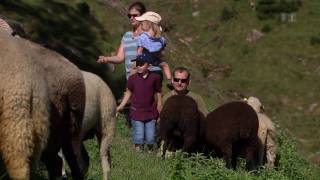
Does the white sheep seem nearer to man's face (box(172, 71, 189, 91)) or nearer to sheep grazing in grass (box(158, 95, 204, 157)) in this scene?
sheep grazing in grass (box(158, 95, 204, 157))

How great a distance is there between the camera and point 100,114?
29.2ft

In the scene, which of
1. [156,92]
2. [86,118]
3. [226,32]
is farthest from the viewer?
[226,32]

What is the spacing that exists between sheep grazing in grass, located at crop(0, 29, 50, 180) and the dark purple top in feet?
18.3

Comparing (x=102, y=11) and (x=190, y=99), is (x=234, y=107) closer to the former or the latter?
(x=190, y=99)

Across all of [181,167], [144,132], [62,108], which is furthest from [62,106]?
[144,132]

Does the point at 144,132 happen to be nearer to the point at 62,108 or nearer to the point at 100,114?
the point at 100,114

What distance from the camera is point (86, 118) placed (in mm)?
8445

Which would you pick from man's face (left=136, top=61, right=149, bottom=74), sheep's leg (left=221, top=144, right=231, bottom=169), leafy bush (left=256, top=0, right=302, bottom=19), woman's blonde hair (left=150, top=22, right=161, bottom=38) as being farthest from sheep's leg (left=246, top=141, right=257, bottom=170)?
leafy bush (left=256, top=0, right=302, bottom=19)

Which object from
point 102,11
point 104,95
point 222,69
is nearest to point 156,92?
point 104,95

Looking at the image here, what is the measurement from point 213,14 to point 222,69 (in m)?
9.47

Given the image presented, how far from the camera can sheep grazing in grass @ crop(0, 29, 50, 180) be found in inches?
247

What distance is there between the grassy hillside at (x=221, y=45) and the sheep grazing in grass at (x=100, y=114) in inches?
272

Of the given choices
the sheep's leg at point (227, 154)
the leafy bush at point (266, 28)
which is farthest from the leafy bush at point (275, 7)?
the sheep's leg at point (227, 154)

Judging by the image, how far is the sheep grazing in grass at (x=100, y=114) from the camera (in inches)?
340
